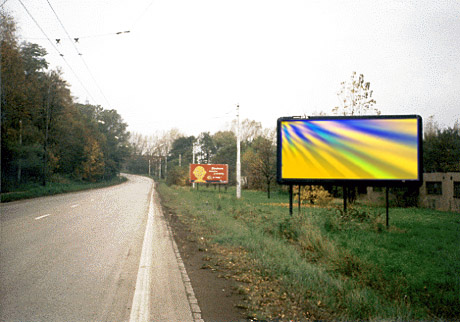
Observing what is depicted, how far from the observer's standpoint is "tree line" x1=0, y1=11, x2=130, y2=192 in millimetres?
31062

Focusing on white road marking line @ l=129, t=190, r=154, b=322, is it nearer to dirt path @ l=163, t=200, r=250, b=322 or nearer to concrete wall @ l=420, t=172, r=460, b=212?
dirt path @ l=163, t=200, r=250, b=322

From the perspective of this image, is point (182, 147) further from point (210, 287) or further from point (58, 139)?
point (210, 287)

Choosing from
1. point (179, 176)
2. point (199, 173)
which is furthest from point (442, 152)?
point (179, 176)

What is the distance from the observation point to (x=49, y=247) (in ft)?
28.7

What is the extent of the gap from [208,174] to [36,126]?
21.8 metres

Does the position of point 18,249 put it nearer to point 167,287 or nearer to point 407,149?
point 167,287

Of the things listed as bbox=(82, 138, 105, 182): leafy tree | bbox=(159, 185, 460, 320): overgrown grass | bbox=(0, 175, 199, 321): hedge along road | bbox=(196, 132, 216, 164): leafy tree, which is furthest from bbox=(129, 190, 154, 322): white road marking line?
bbox=(196, 132, 216, 164): leafy tree

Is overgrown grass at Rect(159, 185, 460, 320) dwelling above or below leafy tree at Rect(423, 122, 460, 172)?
below

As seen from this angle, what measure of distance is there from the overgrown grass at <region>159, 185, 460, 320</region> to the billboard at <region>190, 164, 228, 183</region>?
1329 inches

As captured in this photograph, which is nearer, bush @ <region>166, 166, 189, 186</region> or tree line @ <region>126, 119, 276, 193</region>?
tree line @ <region>126, 119, 276, 193</region>

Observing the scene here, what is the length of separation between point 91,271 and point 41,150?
1533 inches

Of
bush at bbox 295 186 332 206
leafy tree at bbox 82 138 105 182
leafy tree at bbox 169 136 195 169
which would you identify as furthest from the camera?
leafy tree at bbox 169 136 195 169

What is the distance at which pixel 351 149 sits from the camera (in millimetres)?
13477

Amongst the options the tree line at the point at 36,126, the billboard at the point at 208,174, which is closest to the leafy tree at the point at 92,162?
the tree line at the point at 36,126
